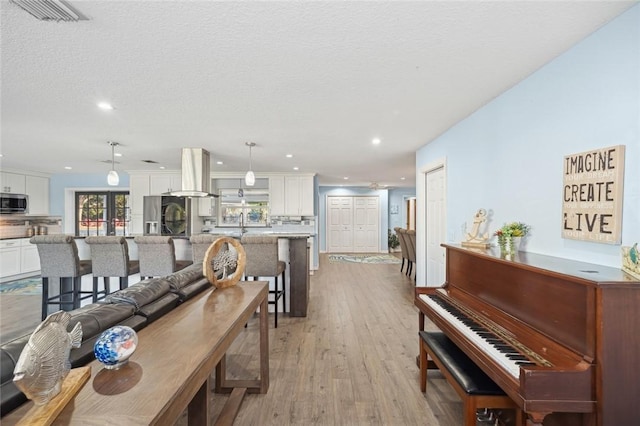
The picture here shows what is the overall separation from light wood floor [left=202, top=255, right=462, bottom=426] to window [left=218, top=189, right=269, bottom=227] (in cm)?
341

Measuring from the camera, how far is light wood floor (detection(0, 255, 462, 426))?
6.45 ft

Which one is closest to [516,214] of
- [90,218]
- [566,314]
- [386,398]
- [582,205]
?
[582,205]

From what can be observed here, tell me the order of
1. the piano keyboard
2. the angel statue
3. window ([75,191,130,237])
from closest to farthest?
the piano keyboard, the angel statue, window ([75,191,130,237])

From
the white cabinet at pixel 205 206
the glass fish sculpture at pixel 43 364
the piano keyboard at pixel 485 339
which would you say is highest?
the white cabinet at pixel 205 206

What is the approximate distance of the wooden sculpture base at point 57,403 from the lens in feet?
2.32

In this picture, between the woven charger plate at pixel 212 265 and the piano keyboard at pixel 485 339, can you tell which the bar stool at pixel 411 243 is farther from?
the woven charger plate at pixel 212 265

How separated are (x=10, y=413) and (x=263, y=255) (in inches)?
106

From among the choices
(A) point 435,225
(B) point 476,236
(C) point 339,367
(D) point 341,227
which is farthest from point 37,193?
(B) point 476,236

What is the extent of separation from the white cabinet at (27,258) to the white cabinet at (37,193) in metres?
0.90

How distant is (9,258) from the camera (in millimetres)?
5859

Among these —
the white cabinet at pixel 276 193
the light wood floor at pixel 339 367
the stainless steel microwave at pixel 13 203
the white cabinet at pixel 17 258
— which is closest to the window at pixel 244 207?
the white cabinet at pixel 276 193

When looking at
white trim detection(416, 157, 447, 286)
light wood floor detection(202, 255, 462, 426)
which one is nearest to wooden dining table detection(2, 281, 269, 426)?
light wood floor detection(202, 255, 462, 426)

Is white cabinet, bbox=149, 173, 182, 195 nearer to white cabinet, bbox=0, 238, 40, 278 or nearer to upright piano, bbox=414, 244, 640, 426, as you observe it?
white cabinet, bbox=0, 238, 40, 278

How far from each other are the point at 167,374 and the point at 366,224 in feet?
30.4
